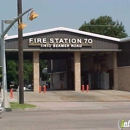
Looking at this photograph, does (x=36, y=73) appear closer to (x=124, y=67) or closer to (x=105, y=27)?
(x=124, y=67)

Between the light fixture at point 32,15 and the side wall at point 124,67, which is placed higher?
the light fixture at point 32,15

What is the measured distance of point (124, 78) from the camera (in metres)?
49.2

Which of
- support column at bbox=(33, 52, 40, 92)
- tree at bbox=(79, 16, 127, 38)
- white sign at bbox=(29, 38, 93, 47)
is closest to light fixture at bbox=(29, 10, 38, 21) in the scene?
white sign at bbox=(29, 38, 93, 47)

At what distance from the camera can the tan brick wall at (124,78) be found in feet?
158

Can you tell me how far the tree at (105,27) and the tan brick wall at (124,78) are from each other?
37.0 meters

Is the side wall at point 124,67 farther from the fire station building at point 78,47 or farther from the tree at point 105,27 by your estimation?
the tree at point 105,27

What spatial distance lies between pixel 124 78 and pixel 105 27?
4031 cm

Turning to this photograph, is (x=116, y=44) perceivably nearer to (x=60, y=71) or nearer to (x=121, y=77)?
(x=121, y=77)

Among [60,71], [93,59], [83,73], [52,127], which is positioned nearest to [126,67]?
[93,59]

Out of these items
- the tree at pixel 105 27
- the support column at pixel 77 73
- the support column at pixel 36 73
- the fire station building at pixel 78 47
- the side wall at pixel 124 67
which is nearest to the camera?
the fire station building at pixel 78 47

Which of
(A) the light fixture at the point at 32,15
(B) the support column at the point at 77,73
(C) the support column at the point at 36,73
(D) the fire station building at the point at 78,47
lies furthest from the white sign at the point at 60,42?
(A) the light fixture at the point at 32,15

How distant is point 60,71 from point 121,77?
22.3 metres

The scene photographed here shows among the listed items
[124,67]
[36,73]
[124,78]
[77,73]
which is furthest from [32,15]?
[124,78]

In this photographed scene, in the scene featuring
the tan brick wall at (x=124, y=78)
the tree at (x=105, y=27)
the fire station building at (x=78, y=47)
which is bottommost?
the tan brick wall at (x=124, y=78)
